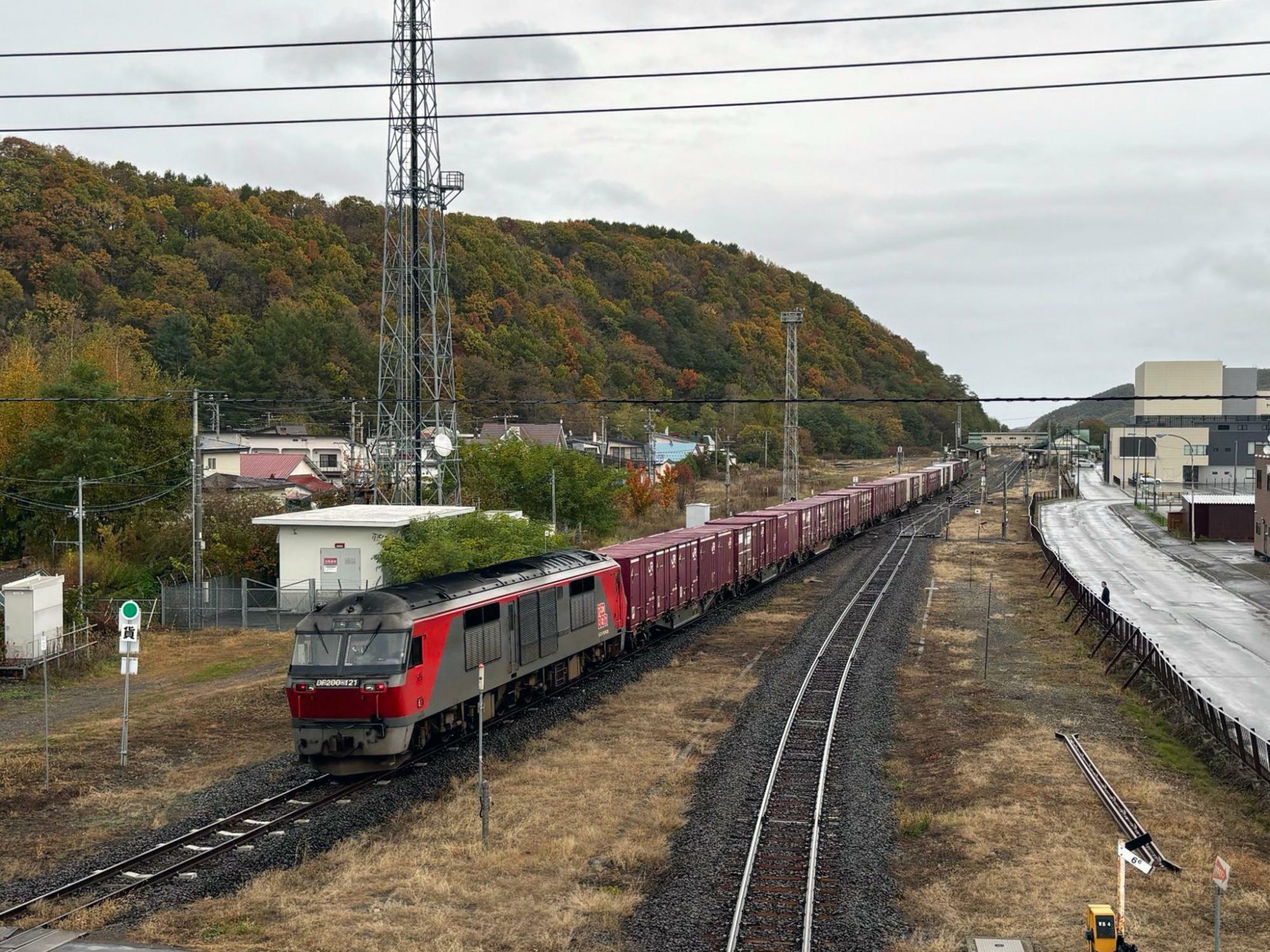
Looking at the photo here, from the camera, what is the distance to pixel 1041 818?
1825cm

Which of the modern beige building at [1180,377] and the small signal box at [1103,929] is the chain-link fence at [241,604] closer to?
the small signal box at [1103,929]

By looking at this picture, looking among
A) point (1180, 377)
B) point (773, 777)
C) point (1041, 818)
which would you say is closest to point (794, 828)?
point (773, 777)

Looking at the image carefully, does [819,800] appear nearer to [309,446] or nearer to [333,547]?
[333,547]

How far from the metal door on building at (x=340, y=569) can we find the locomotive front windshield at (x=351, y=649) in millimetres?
19618

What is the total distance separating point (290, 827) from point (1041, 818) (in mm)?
11665

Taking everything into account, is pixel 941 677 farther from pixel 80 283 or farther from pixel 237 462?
pixel 80 283

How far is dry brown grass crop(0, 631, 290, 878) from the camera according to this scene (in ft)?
58.6

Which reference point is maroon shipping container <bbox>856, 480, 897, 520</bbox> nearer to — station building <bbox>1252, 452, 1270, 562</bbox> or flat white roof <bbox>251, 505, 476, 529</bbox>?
station building <bbox>1252, 452, 1270, 562</bbox>

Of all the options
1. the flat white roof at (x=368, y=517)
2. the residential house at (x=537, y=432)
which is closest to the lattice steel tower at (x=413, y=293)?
the flat white roof at (x=368, y=517)

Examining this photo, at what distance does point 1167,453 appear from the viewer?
127m

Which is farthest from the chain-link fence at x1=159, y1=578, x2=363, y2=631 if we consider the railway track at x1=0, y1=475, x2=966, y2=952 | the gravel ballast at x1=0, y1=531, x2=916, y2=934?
the railway track at x1=0, y1=475, x2=966, y2=952

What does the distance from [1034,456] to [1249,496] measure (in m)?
A: 112

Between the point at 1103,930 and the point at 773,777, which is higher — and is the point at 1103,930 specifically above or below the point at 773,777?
above

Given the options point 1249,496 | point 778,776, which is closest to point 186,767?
point 778,776
